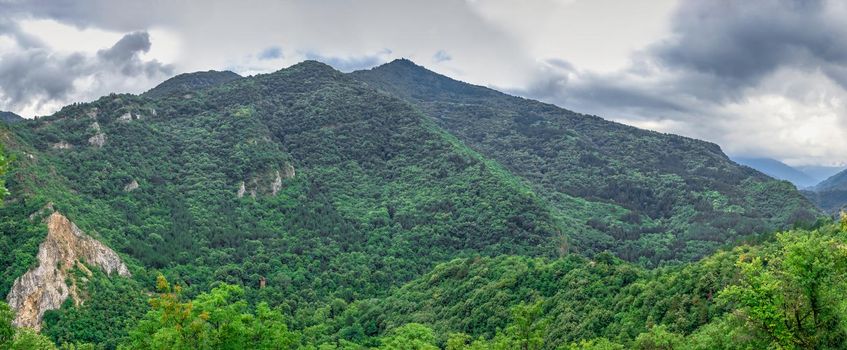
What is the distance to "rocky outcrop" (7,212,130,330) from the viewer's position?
84625 millimetres

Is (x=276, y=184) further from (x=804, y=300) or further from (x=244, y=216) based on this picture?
(x=804, y=300)

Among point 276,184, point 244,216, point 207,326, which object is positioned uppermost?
point 276,184

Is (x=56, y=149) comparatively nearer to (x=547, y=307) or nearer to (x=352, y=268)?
(x=352, y=268)

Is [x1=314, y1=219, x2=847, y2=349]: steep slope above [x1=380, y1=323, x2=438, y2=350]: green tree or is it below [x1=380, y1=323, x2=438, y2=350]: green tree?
above

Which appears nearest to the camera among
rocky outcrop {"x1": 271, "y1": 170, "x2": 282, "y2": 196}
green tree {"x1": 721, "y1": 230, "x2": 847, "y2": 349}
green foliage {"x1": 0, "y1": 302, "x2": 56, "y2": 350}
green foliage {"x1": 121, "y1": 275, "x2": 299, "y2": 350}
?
green tree {"x1": 721, "y1": 230, "x2": 847, "y2": 349}

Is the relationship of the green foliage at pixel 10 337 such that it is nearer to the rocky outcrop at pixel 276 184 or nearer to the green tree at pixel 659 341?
the green tree at pixel 659 341

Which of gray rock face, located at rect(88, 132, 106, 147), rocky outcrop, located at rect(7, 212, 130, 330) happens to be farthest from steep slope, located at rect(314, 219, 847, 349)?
gray rock face, located at rect(88, 132, 106, 147)

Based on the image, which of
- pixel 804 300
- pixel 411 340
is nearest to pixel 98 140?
pixel 411 340

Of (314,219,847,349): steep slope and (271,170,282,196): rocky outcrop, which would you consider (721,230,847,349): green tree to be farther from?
(271,170,282,196): rocky outcrop

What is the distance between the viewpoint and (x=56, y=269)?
91.4m

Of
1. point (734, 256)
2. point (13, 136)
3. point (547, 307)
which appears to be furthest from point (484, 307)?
point (13, 136)

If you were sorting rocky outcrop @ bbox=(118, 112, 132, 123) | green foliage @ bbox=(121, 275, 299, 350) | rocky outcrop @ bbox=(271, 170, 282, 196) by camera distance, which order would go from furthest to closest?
rocky outcrop @ bbox=(271, 170, 282, 196)
rocky outcrop @ bbox=(118, 112, 132, 123)
green foliage @ bbox=(121, 275, 299, 350)

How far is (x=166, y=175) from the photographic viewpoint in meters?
177

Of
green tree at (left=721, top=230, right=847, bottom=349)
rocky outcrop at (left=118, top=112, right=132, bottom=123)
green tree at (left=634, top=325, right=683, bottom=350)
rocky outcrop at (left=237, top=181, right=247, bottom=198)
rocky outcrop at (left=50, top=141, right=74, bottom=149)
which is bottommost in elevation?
green tree at (left=634, top=325, right=683, bottom=350)
